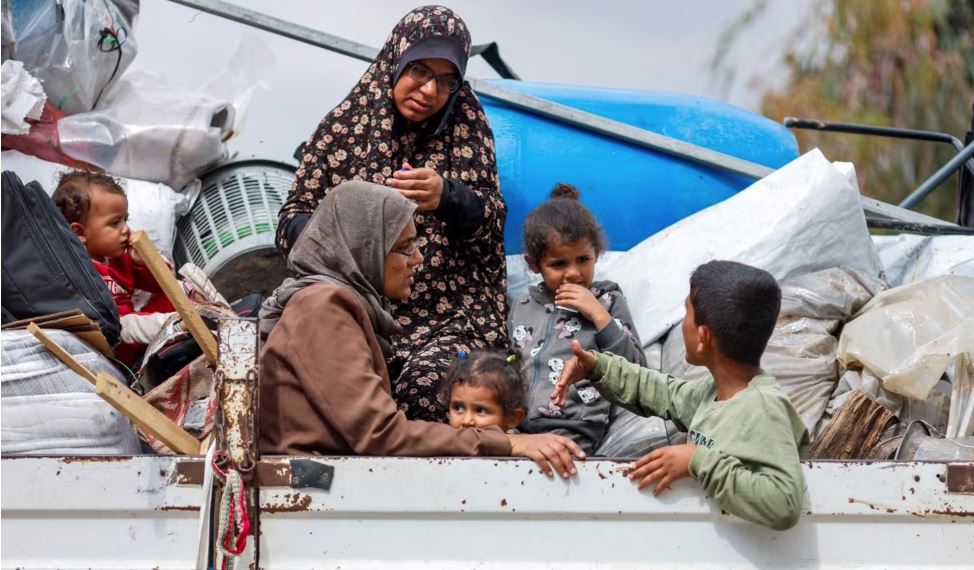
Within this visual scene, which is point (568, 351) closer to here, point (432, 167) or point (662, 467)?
point (432, 167)

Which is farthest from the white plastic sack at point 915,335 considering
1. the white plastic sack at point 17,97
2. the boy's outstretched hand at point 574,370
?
the white plastic sack at point 17,97

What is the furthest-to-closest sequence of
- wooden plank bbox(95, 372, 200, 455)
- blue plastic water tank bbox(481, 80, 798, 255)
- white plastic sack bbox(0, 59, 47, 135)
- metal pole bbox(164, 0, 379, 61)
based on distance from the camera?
1. metal pole bbox(164, 0, 379, 61)
2. blue plastic water tank bbox(481, 80, 798, 255)
3. white plastic sack bbox(0, 59, 47, 135)
4. wooden plank bbox(95, 372, 200, 455)

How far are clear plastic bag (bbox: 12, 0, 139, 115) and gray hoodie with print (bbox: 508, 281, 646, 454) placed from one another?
4.81ft

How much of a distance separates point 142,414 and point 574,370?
2.81 feet

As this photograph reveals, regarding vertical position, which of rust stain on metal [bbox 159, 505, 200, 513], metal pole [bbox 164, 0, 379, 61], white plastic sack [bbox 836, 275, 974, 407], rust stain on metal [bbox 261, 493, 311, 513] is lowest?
rust stain on metal [bbox 159, 505, 200, 513]

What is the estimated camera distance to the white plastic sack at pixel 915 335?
2.62m

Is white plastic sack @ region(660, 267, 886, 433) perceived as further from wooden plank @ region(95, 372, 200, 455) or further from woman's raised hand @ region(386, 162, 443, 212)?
wooden plank @ region(95, 372, 200, 455)

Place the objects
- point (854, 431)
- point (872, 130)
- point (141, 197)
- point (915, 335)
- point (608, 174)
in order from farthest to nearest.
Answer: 1. point (872, 130)
2. point (608, 174)
3. point (141, 197)
4. point (915, 335)
5. point (854, 431)

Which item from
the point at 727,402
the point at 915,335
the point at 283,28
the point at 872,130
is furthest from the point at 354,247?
the point at 872,130

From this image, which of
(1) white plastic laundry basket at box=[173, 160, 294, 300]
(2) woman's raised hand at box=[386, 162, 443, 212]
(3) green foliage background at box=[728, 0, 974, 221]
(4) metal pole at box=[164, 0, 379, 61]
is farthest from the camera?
(3) green foliage background at box=[728, 0, 974, 221]

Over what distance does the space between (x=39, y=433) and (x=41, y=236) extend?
0.50 metres

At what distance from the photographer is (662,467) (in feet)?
6.60

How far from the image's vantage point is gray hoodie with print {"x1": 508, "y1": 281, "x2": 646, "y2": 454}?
9.06 ft

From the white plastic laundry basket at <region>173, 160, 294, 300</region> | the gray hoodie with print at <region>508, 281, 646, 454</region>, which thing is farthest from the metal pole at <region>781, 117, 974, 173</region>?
the white plastic laundry basket at <region>173, 160, 294, 300</region>
